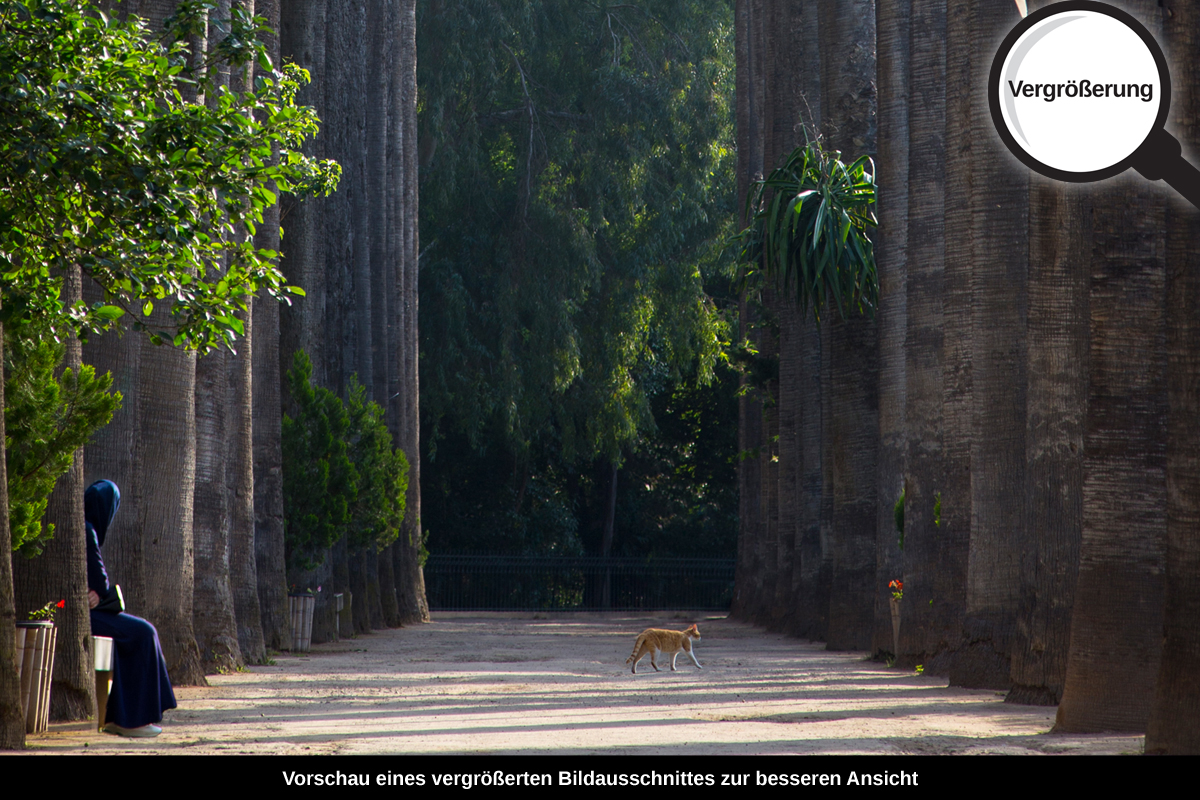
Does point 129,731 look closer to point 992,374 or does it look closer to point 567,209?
point 992,374

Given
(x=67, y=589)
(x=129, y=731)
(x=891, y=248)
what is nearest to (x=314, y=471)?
(x=891, y=248)

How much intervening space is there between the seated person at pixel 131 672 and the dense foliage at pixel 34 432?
0.59 metres

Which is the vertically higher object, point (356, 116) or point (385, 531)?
point (356, 116)

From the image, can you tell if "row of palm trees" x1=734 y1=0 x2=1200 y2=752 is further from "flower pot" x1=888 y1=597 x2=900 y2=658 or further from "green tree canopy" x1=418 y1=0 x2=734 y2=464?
"green tree canopy" x1=418 y1=0 x2=734 y2=464

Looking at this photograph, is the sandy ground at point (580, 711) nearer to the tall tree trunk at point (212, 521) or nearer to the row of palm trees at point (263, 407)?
the tall tree trunk at point (212, 521)

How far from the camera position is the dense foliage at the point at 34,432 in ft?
31.0

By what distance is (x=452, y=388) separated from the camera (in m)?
38.5

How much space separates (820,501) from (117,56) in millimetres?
17049

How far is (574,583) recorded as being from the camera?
45000 mm

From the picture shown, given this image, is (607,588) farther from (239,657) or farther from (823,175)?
(239,657)

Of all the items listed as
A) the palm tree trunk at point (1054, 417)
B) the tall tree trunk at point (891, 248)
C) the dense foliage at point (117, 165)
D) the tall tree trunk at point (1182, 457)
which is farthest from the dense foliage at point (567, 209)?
the tall tree trunk at point (1182, 457)

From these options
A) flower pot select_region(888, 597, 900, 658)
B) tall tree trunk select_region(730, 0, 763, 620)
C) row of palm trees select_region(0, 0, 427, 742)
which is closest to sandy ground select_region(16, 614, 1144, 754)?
flower pot select_region(888, 597, 900, 658)

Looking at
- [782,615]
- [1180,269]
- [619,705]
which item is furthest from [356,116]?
[1180,269]

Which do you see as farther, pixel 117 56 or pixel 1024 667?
pixel 1024 667
